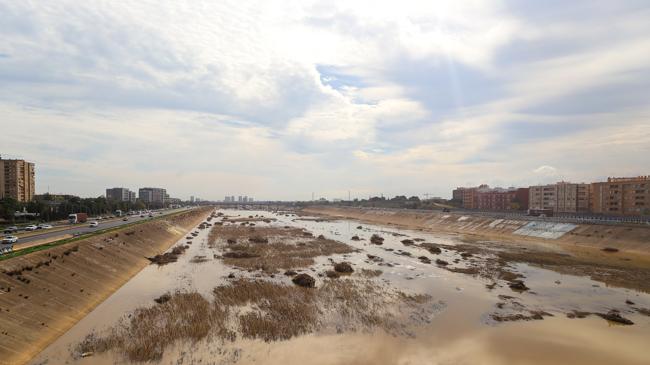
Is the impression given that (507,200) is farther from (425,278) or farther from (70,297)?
(70,297)

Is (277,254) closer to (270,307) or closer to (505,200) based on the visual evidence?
(270,307)

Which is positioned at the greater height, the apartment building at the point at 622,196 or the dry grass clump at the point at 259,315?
the apartment building at the point at 622,196

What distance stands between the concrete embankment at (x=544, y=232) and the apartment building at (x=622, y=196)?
31.7 meters

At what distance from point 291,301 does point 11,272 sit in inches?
702

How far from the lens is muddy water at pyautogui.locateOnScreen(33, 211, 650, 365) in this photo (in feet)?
59.1

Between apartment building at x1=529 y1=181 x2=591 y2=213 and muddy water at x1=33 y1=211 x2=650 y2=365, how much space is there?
9447cm

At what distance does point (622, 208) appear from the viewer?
9781cm

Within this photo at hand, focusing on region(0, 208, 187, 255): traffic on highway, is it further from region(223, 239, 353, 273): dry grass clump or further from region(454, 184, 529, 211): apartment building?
region(454, 184, 529, 211): apartment building

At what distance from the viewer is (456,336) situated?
2139 centimetres

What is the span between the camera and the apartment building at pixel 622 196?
9114 centimetres

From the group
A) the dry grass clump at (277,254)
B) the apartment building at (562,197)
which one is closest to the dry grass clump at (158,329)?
the dry grass clump at (277,254)

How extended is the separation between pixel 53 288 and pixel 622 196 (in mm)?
124151

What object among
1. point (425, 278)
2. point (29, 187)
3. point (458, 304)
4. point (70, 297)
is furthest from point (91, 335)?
point (29, 187)

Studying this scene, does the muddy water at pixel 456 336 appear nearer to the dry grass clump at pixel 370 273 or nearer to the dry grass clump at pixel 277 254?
the dry grass clump at pixel 370 273
